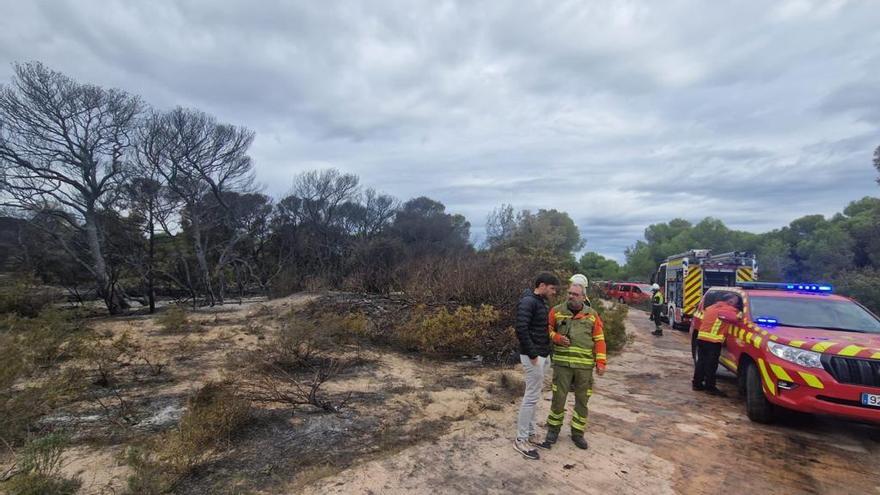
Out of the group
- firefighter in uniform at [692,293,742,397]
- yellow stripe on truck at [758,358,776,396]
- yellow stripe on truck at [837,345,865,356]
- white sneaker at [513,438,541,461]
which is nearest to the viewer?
white sneaker at [513,438,541,461]

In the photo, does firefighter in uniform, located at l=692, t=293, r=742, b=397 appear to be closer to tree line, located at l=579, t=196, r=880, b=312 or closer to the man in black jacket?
the man in black jacket

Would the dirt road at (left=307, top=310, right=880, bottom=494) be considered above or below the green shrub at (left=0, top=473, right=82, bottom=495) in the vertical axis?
below

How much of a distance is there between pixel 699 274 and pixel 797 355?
36.0 feet

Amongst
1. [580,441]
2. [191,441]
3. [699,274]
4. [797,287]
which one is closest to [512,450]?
[580,441]

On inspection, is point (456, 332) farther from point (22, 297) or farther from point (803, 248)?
point (803, 248)

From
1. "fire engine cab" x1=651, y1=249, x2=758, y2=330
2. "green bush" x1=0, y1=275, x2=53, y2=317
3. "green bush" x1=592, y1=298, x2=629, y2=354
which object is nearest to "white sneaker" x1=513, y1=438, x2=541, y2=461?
"green bush" x1=592, y1=298, x2=629, y2=354

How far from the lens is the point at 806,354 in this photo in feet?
15.2

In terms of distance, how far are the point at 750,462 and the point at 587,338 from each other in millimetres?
1879

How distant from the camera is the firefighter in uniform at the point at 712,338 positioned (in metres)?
6.32

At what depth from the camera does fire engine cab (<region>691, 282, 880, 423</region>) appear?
172 inches

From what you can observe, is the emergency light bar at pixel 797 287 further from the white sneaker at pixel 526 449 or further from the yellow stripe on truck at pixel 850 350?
the white sneaker at pixel 526 449

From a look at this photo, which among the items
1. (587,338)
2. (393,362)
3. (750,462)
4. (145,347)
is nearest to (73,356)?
(145,347)

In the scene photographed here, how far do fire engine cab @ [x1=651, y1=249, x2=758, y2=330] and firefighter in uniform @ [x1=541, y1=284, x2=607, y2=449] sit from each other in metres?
11.6

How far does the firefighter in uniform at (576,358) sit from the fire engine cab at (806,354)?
222 cm
